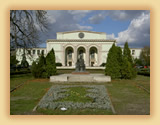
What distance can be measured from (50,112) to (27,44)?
12.7m

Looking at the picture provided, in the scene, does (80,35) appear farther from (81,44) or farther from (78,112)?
(78,112)

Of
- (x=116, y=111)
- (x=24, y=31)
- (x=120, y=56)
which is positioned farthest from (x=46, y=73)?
(x=116, y=111)

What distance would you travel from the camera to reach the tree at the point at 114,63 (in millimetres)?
17141

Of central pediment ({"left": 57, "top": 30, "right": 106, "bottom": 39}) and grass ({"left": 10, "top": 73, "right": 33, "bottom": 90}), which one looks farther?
central pediment ({"left": 57, "top": 30, "right": 106, "bottom": 39})

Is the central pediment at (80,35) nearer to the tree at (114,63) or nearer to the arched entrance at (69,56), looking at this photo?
the arched entrance at (69,56)

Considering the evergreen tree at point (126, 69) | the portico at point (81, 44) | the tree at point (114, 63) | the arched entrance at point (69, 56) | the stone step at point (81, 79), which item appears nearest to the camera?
the stone step at point (81, 79)

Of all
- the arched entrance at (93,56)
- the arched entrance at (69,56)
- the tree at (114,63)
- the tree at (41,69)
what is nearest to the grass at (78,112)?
the tree at (114,63)

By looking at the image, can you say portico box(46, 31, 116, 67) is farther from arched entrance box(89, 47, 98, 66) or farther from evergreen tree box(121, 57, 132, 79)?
evergreen tree box(121, 57, 132, 79)

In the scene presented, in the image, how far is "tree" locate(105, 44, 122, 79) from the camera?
1714 cm

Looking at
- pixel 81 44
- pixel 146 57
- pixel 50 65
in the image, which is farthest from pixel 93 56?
pixel 50 65

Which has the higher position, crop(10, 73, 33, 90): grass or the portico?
the portico

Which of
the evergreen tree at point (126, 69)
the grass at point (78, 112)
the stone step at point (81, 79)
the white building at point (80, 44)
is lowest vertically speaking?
the grass at point (78, 112)

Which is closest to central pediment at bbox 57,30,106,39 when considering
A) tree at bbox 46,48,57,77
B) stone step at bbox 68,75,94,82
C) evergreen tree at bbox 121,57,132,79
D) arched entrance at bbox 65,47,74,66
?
arched entrance at bbox 65,47,74,66

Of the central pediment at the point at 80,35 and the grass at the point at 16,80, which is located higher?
the central pediment at the point at 80,35
